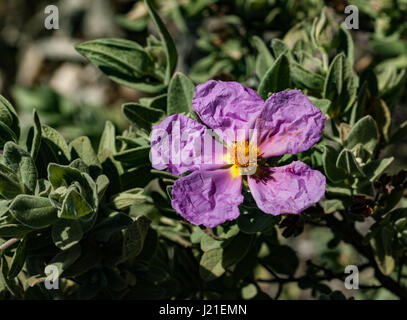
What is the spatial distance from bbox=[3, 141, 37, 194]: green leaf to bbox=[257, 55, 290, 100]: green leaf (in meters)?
0.53

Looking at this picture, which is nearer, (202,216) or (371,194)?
(202,216)

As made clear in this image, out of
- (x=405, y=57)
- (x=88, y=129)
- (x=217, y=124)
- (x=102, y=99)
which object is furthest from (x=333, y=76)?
(x=102, y=99)

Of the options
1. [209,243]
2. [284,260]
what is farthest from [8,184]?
[284,260]

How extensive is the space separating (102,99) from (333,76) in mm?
3879

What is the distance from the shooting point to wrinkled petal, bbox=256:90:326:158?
1051 millimetres

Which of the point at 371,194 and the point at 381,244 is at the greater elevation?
the point at 371,194

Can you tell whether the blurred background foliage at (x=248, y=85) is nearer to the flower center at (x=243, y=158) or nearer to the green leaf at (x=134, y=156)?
the green leaf at (x=134, y=156)

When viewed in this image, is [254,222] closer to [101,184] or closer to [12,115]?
[101,184]

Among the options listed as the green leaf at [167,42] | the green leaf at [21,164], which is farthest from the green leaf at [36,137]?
the green leaf at [167,42]

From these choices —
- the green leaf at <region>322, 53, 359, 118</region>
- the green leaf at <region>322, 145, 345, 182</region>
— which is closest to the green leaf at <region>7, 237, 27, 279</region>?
the green leaf at <region>322, 145, 345, 182</region>

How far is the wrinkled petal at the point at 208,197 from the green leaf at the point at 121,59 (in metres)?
0.47

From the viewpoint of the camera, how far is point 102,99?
493 cm

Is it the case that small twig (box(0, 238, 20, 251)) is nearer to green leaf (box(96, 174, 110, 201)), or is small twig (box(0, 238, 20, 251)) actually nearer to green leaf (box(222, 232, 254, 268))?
green leaf (box(96, 174, 110, 201))

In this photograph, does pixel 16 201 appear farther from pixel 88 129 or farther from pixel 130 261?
pixel 88 129
